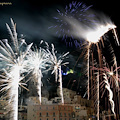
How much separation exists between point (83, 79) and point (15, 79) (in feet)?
80.6

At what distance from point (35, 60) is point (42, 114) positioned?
7.87 meters

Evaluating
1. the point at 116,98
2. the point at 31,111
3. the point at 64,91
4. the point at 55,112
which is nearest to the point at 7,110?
the point at 31,111

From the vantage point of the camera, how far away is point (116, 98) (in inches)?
991

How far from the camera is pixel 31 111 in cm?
2088

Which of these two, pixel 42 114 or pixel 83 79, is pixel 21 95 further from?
pixel 83 79

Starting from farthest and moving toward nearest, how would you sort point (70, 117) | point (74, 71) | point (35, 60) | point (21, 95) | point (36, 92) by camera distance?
point (74, 71) < point (36, 92) < point (21, 95) < point (70, 117) < point (35, 60)

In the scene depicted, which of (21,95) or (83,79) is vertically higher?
(83,79)

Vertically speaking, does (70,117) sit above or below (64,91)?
below

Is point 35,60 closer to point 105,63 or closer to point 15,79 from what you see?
point 15,79

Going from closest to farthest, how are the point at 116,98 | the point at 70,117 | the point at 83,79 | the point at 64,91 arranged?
the point at 70,117, the point at 116,98, the point at 64,91, the point at 83,79

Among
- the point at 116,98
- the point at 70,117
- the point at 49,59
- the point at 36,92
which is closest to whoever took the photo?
the point at 49,59

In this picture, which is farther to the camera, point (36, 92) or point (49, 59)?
point (36, 92)

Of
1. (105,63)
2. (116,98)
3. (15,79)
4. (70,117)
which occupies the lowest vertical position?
(70,117)

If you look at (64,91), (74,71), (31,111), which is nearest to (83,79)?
(74,71)
